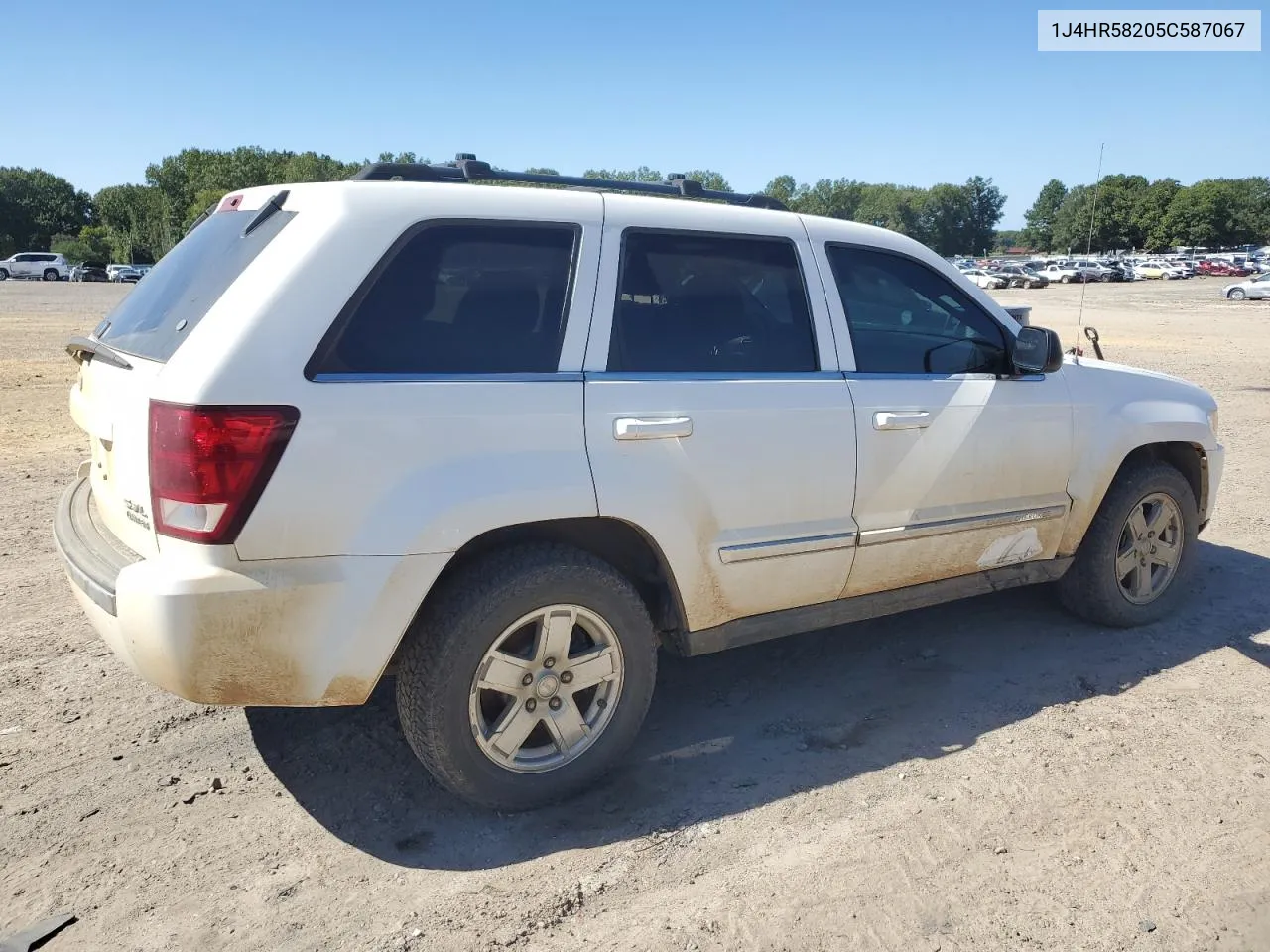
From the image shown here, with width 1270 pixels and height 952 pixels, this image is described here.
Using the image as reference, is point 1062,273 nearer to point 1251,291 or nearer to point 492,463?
point 1251,291

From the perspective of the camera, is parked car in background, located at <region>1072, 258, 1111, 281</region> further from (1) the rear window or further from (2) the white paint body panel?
(1) the rear window

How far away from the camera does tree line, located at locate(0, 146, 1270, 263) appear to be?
3243 inches

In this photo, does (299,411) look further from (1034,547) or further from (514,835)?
(1034,547)

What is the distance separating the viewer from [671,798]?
127 inches

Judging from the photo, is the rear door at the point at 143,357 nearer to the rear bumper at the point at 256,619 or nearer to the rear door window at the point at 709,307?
the rear bumper at the point at 256,619

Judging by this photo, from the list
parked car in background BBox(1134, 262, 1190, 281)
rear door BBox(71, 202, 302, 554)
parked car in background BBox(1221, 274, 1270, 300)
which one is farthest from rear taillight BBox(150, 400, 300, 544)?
parked car in background BBox(1134, 262, 1190, 281)

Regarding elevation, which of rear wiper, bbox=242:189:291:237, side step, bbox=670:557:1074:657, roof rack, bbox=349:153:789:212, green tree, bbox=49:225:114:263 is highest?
green tree, bbox=49:225:114:263

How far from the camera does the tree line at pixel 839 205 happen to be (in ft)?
270

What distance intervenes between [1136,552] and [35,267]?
66.1m

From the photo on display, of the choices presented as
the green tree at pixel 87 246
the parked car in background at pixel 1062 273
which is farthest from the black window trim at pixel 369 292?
the green tree at pixel 87 246

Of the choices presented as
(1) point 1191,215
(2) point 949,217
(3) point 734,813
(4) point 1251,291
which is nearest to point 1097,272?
(4) point 1251,291

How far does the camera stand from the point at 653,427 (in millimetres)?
3096

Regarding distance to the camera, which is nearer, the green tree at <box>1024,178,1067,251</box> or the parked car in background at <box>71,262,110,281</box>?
the parked car in background at <box>71,262,110,281</box>

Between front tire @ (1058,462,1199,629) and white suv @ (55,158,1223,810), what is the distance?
2.25ft
